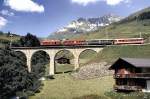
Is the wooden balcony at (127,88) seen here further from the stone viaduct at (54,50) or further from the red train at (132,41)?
the red train at (132,41)

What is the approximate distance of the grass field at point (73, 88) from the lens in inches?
3095

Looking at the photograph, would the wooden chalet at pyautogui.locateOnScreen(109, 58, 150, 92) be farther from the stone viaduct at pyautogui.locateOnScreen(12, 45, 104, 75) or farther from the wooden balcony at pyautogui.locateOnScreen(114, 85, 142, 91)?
the stone viaduct at pyautogui.locateOnScreen(12, 45, 104, 75)

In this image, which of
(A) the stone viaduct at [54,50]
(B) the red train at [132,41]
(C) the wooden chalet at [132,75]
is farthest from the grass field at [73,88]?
(B) the red train at [132,41]

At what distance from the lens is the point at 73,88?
291ft

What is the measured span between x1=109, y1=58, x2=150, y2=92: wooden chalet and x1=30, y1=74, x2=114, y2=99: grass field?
4824 millimetres

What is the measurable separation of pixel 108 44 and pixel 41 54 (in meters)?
35.7

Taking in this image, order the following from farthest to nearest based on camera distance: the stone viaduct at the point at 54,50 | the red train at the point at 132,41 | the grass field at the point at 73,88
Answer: the stone viaduct at the point at 54,50 → the red train at the point at 132,41 → the grass field at the point at 73,88

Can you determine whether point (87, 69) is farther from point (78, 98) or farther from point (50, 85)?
point (78, 98)

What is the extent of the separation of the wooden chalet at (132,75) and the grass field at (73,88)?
4.82m

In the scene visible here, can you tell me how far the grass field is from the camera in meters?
78.6

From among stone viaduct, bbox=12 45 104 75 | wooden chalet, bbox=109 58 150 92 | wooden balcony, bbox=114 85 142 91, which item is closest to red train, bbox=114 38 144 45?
stone viaduct, bbox=12 45 104 75

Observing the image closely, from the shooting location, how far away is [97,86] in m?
89.8

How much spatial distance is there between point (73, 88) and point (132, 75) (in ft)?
61.3

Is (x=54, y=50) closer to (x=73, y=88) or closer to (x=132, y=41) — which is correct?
(x=132, y=41)
